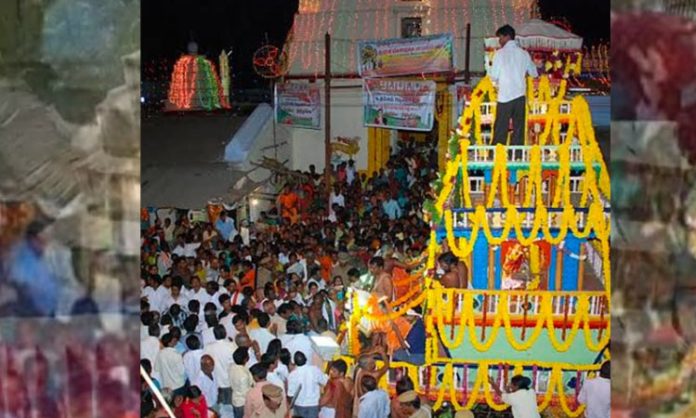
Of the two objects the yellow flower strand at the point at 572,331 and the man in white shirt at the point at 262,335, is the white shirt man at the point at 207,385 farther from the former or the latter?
the yellow flower strand at the point at 572,331

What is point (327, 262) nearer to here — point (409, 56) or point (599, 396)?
point (599, 396)

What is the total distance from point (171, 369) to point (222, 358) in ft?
1.27

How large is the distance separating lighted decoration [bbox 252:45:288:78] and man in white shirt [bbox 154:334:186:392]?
14.5m

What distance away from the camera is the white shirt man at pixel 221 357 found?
643 centimetres

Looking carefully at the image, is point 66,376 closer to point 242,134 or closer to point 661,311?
point 661,311

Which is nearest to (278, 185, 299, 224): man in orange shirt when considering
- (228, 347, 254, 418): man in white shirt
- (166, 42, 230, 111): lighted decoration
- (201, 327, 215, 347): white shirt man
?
(166, 42, 230, 111): lighted decoration

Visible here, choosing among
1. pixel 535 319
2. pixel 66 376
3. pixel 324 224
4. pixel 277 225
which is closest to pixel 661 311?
pixel 66 376

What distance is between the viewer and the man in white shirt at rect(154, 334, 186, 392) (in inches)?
253

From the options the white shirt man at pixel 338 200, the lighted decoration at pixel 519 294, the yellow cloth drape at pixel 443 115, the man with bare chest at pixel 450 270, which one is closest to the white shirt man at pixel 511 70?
the lighted decoration at pixel 519 294

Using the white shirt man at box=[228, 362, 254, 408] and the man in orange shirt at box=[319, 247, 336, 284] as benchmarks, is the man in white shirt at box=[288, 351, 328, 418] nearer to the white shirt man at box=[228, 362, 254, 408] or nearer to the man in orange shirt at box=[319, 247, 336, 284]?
the white shirt man at box=[228, 362, 254, 408]

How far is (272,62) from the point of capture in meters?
21.2

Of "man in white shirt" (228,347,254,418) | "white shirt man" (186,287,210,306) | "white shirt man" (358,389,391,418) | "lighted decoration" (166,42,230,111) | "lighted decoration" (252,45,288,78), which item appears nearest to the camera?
"white shirt man" (358,389,391,418)

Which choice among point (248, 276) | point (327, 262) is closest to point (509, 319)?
point (248, 276)

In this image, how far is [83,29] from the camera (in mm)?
2574
